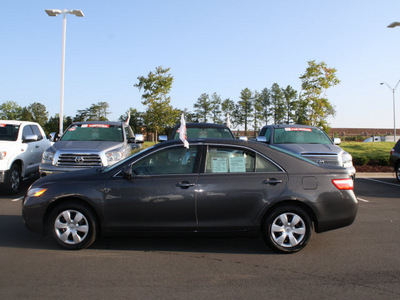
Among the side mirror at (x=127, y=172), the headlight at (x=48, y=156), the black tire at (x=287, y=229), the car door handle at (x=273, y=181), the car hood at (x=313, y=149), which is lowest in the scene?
the black tire at (x=287, y=229)

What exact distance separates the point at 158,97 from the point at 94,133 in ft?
77.0

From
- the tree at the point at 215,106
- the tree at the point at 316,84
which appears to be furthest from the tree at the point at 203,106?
the tree at the point at 316,84

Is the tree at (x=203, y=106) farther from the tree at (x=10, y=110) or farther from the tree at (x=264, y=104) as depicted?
the tree at (x=10, y=110)

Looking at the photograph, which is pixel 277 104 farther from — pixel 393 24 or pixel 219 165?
pixel 219 165

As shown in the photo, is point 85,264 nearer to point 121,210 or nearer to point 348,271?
point 121,210

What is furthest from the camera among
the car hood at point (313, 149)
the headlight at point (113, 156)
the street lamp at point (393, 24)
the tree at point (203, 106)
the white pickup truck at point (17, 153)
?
the tree at point (203, 106)

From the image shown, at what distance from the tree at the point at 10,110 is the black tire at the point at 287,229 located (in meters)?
90.1

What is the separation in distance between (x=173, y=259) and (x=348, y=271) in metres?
2.13

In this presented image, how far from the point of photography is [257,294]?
3.90 meters

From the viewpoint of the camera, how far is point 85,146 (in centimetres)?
955

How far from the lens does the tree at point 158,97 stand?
33312 mm

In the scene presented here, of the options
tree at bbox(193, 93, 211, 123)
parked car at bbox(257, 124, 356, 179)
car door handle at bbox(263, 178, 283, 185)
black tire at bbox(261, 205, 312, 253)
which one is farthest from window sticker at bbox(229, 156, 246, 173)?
tree at bbox(193, 93, 211, 123)

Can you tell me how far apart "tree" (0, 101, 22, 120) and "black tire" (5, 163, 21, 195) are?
272 feet

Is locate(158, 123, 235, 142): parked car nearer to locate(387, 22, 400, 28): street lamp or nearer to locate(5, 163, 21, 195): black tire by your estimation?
locate(5, 163, 21, 195): black tire
